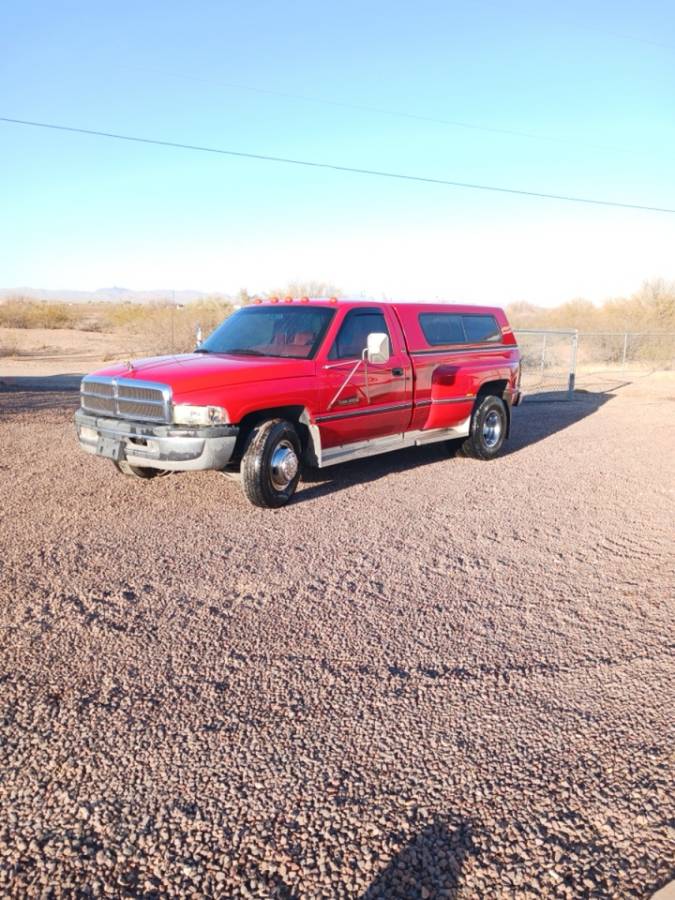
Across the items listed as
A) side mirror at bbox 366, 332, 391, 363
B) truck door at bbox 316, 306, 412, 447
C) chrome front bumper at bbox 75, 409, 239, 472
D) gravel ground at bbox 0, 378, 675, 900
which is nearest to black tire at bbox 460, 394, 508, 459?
truck door at bbox 316, 306, 412, 447

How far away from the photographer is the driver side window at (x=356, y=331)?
727cm

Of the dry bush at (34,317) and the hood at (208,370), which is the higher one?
the dry bush at (34,317)

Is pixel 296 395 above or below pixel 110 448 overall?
above

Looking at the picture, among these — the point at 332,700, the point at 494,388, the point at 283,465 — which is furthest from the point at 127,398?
the point at 494,388

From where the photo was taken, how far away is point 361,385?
7.36 m

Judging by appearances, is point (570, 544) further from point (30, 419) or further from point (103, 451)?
point (30, 419)

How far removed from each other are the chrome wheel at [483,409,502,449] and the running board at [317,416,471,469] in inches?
20.5

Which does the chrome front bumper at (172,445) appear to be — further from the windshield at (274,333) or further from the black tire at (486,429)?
the black tire at (486,429)

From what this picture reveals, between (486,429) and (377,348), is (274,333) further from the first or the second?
(486,429)

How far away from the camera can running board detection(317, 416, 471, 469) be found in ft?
23.4

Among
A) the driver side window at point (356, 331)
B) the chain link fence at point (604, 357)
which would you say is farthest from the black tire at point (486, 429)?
the chain link fence at point (604, 357)

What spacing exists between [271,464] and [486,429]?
3910 millimetres

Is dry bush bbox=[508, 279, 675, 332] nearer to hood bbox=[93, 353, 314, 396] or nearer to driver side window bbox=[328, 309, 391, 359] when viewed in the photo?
driver side window bbox=[328, 309, 391, 359]

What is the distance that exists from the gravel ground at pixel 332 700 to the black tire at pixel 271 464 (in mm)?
196
